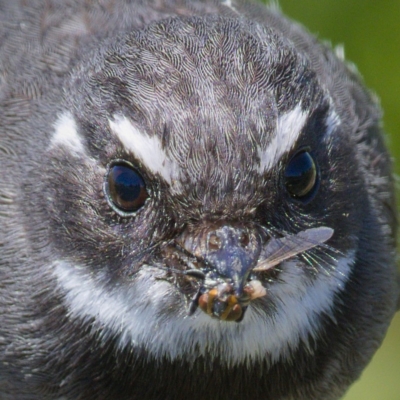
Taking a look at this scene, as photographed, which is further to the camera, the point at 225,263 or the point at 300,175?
the point at 300,175

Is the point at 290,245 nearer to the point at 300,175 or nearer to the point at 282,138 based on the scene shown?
the point at 300,175

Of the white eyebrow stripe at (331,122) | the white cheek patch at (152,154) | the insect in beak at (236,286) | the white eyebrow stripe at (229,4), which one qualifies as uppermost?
the white eyebrow stripe at (229,4)

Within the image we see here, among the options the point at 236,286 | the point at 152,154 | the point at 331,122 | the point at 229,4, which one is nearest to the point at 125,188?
the point at 152,154

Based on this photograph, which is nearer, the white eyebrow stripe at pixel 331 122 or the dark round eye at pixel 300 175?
the dark round eye at pixel 300 175

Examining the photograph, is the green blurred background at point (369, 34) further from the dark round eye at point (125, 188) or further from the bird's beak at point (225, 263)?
the bird's beak at point (225, 263)

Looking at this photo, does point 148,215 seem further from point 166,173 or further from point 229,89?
point 229,89

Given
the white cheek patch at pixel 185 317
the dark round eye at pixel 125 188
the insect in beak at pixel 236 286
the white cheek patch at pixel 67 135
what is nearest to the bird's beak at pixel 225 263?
the insect in beak at pixel 236 286

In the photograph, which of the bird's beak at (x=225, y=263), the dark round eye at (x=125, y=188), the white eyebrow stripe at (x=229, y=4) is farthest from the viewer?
the white eyebrow stripe at (x=229, y=4)
